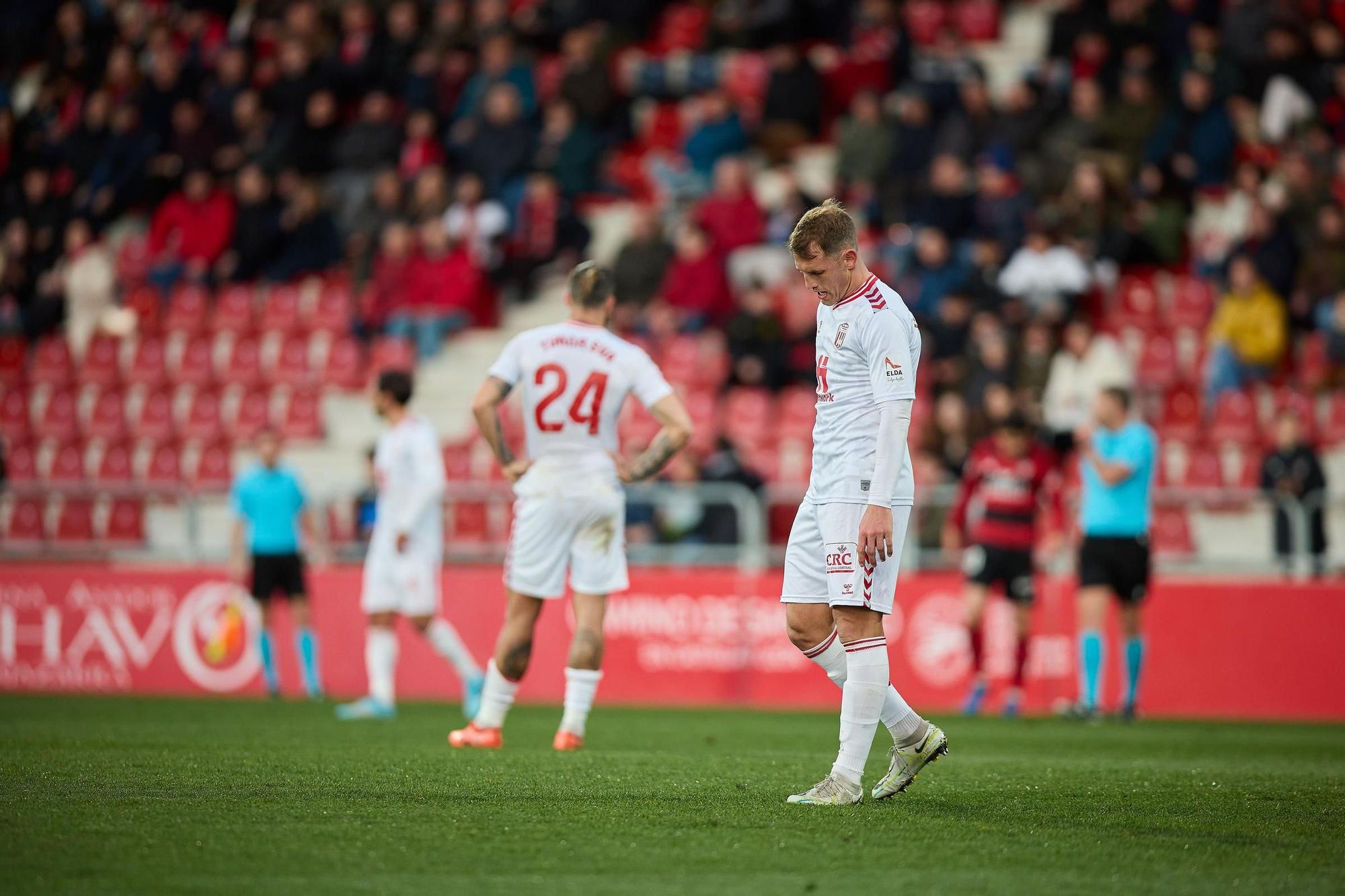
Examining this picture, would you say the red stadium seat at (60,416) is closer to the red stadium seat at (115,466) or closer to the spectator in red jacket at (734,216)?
the red stadium seat at (115,466)

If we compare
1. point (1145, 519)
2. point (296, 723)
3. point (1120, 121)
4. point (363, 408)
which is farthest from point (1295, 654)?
point (363, 408)

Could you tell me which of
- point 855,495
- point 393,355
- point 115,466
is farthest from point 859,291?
point 115,466

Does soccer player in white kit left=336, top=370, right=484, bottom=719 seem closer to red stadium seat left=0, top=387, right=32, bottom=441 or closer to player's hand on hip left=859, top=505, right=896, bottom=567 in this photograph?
player's hand on hip left=859, top=505, right=896, bottom=567

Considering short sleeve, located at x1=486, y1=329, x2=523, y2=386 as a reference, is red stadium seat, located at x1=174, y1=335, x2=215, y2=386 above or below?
above

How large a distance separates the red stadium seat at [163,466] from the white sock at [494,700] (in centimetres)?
1140

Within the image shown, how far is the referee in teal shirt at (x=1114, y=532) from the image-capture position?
13633mm

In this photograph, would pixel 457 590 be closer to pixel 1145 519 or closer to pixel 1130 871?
pixel 1145 519

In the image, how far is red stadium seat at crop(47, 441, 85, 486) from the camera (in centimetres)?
2030

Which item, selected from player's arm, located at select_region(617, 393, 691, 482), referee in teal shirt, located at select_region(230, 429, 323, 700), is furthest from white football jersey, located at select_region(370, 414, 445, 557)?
player's arm, located at select_region(617, 393, 691, 482)

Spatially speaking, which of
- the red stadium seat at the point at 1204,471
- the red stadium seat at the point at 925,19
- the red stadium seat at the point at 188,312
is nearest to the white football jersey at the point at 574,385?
the red stadium seat at the point at 1204,471

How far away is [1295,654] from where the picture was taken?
49.6 feet

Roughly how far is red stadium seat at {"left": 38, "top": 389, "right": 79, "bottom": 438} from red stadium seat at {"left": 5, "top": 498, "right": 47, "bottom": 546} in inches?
142

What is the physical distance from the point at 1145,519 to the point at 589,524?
591cm

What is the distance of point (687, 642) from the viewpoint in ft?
53.5
